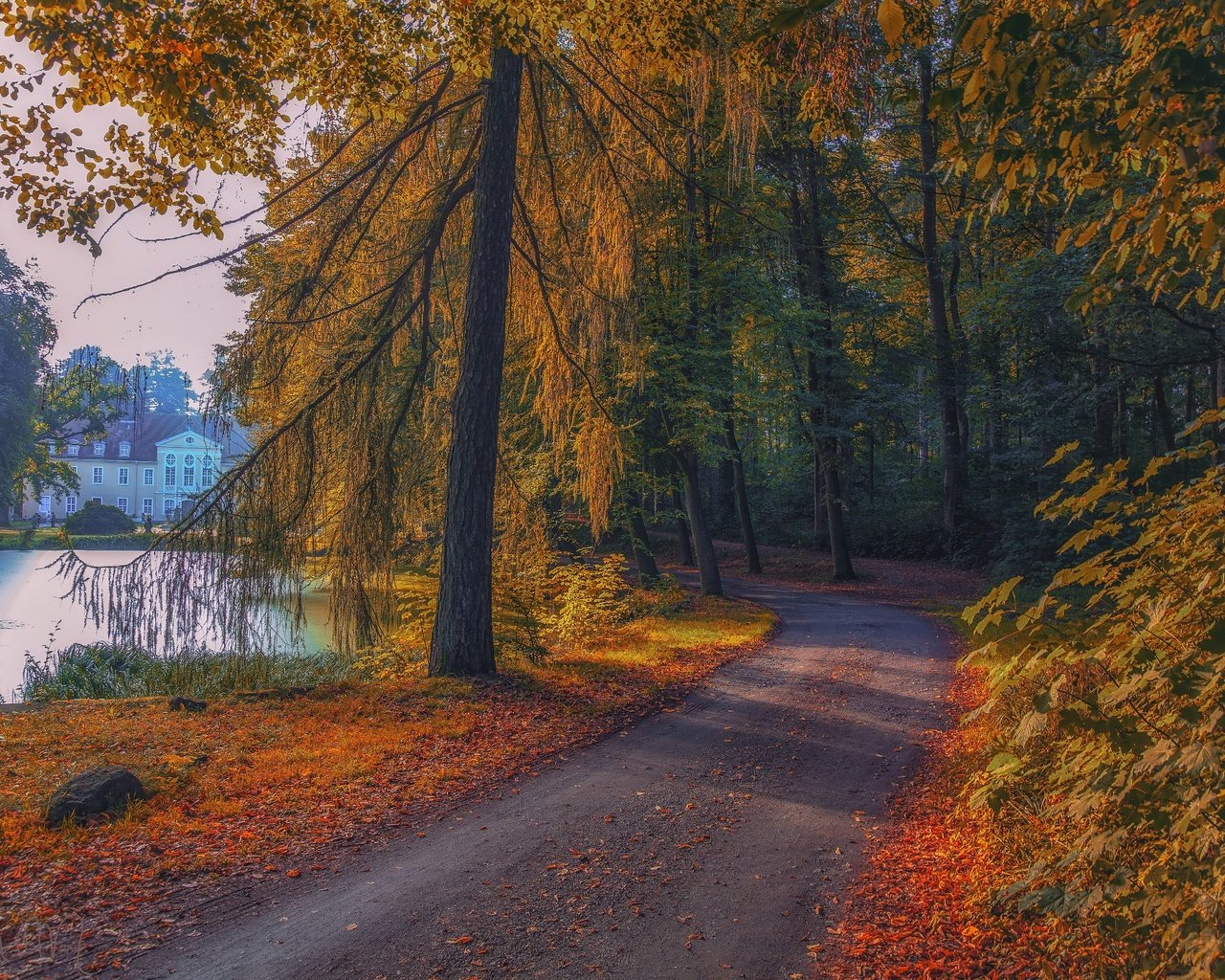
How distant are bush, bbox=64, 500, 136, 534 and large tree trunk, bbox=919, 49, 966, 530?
37.3 meters

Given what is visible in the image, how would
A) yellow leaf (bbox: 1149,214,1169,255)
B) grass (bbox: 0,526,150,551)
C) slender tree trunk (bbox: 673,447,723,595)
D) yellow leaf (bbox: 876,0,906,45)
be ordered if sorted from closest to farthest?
yellow leaf (bbox: 876,0,906,45)
yellow leaf (bbox: 1149,214,1169,255)
slender tree trunk (bbox: 673,447,723,595)
grass (bbox: 0,526,150,551)

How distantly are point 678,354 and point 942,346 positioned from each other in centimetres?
1079

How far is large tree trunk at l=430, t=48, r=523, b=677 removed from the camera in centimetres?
940

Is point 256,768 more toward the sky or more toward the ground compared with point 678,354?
more toward the ground

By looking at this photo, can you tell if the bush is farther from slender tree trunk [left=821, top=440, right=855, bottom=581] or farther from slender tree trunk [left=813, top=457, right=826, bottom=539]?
slender tree trunk [left=821, top=440, right=855, bottom=581]

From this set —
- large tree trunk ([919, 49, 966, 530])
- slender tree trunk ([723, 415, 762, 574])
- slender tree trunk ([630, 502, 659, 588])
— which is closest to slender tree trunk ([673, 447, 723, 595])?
slender tree trunk ([630, 502, 659, 588])

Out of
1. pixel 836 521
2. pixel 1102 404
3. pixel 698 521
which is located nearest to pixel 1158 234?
pixel 698 521

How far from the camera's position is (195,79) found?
4766 mm

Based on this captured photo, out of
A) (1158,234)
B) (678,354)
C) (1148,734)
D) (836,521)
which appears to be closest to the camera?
(1158,234)

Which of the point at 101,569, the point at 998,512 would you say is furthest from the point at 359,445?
the point at 998,512

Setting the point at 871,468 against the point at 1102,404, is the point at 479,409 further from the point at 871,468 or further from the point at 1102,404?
the point at 871,468

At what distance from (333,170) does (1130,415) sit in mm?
26649

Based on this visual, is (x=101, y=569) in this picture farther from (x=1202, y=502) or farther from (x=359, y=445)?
(x=1202, y=502)

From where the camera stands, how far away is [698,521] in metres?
17.9
